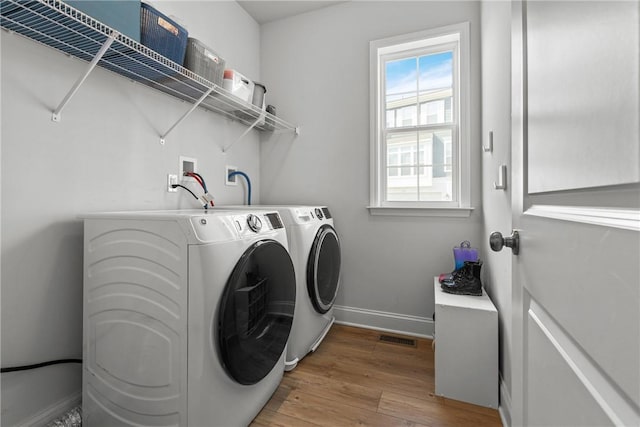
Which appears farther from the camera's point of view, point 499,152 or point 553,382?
point 499,152

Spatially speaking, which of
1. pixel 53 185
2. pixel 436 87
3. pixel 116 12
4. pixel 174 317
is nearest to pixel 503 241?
pixel 174 317

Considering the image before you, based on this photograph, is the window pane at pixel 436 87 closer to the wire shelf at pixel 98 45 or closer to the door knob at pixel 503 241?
the wire shelf at pixel 98 45

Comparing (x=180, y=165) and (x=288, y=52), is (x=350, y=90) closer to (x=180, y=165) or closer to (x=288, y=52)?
(x=288, y=52)

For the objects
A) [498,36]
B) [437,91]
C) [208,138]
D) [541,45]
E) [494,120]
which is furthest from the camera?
[437,91]

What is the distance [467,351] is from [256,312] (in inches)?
44.5

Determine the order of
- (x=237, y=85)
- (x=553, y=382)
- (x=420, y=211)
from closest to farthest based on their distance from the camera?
1. (x=553, y=382)
2. (x=237, y=85)
3. (x=420, y=211)

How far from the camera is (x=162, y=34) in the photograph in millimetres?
1367

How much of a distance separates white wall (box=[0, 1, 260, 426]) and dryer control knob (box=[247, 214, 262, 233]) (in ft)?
2.58

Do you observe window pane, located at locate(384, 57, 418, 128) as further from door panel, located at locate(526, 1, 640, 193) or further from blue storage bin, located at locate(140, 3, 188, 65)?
door panel, located at locate(526, 1, 640, 193)

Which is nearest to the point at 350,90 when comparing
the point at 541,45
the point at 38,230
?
the point at 541,45

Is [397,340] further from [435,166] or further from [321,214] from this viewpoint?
[435,166]

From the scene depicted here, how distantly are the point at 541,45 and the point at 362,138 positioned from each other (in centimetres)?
188

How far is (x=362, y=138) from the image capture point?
7.95ft

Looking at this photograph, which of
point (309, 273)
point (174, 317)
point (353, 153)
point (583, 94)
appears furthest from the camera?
point (353, 153)
